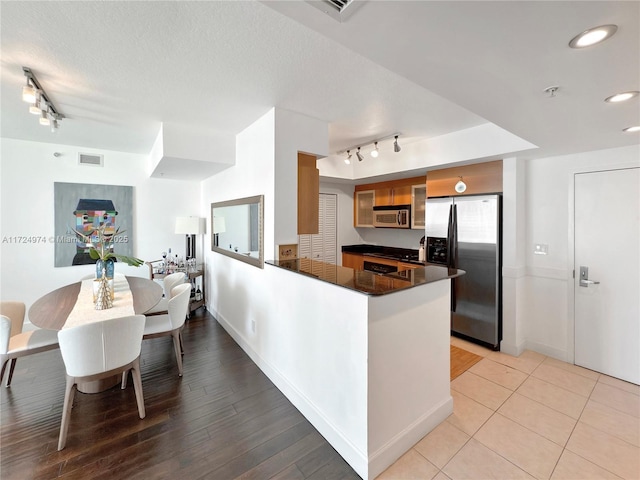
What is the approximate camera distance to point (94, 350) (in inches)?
74.8

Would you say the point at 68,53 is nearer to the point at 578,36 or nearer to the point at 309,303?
the point at 309,303

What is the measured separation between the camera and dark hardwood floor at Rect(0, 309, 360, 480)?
1.72 m

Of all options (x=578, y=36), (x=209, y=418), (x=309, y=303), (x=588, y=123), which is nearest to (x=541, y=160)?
(x=588, y=123)

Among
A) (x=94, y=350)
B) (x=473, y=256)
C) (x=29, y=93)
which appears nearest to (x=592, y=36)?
(x=473, y=256)

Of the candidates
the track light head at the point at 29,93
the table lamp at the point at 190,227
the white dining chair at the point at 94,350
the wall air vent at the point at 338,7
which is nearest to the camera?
the wall air vent at the point at 338,7

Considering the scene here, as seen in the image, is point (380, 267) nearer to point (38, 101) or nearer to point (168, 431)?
point (168, 431)

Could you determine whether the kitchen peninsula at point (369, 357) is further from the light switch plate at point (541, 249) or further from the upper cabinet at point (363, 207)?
the upper cabinet at point (363, 207)

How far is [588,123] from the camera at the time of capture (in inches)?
82.0

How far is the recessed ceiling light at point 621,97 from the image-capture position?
63.2 inches

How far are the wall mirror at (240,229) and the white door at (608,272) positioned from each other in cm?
351

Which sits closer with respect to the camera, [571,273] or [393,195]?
[571,273]

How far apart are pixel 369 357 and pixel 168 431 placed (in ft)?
5.38

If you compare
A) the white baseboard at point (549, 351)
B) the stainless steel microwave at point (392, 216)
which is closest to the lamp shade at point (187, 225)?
the stainless steel microwave at point (392, 216)

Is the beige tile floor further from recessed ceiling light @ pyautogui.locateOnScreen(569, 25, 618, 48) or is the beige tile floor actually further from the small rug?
recessed ceiling light @ pyautogui.locateOnScreen(569, 25, 618, 48)
